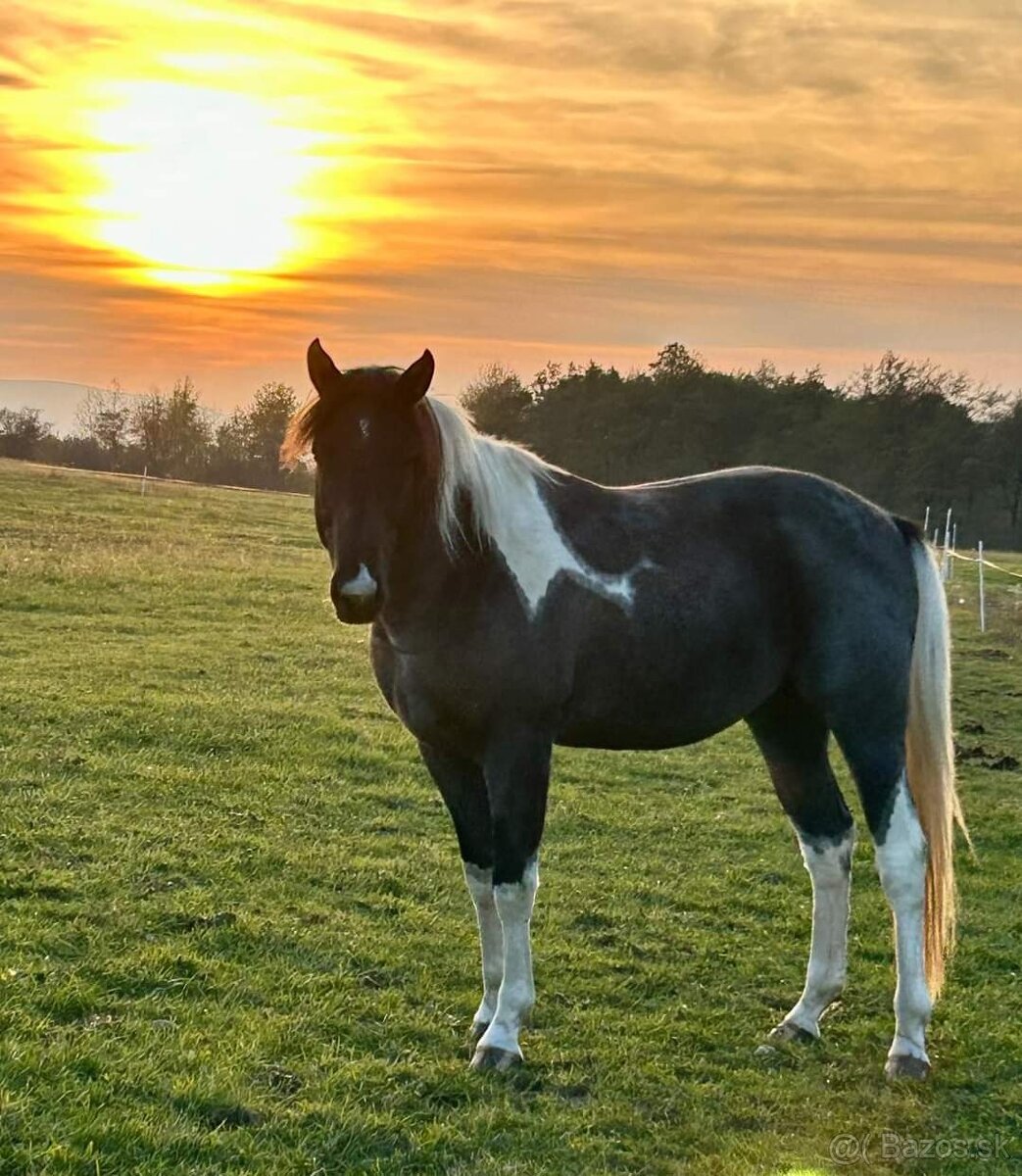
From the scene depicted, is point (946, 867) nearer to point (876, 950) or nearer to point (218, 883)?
point (876, 950)

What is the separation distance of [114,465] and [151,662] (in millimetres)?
44902

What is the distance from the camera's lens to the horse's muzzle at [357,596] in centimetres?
376

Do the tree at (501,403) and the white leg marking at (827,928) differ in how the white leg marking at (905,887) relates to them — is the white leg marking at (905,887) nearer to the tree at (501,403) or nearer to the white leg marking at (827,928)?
the white leg marking at (827,928)

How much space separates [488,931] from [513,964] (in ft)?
1.16

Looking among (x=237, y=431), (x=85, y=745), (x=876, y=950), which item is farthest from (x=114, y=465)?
(x=876, y=950)

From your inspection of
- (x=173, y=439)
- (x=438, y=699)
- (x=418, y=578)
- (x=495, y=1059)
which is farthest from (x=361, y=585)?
(x=173, y=439)

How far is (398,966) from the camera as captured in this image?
506cm

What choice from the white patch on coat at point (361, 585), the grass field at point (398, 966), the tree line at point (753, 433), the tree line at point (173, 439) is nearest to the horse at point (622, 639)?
the white patch on coat at point (361, 585)

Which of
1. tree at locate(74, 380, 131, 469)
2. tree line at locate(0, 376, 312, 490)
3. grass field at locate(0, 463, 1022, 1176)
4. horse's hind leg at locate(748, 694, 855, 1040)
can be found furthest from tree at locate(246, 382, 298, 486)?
horse's hind leg at locate(748, 694, 855, 1040)

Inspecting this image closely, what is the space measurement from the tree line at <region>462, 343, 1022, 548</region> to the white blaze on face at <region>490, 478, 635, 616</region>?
39.6m

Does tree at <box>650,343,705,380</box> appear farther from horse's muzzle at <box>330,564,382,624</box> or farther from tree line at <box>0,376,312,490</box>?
horse's muzzle at <box>330,564,382,624</box>

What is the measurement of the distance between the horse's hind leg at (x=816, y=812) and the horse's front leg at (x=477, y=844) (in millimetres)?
1256

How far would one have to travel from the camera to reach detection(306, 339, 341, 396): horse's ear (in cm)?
392

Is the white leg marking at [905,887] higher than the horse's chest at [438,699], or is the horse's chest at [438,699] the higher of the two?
the horse's chest at [438,699]
